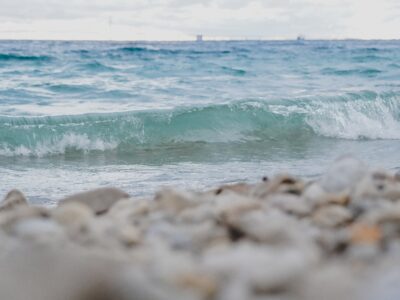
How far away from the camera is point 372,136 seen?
10211 mm

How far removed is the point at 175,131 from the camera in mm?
10180

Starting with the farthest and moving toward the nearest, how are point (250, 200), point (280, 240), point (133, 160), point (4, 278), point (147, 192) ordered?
point (133, 160) < point (147, 192) < point (250, 200) < point (280, 240) < point (4, 278)

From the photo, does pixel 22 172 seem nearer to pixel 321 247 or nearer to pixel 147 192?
pixel 147 192

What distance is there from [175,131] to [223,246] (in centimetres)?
822

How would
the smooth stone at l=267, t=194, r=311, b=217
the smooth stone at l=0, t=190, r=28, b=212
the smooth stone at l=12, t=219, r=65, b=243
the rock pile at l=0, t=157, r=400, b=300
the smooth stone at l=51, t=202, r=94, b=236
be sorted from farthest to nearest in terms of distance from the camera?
the smooth stone at l=0, t=190, r=28, b=212
the smooth stone at l=267, t=194, r=311, b=217
the smooth stone at l=51, t=202, r=94, b=236
the smooth stone at l=12, t=219, r=65, b=243
the rock pile at l=0, t=157, r=400, b=300

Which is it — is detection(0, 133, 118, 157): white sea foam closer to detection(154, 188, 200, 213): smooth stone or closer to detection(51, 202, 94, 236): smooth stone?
detection(154, 188, 200, 213): smooth stone

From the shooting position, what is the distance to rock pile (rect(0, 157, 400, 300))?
1505 mm

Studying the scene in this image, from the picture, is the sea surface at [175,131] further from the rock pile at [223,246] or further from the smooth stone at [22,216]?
the rock pile at [223,246]

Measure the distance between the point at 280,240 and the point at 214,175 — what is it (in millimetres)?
4740

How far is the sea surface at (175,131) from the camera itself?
6898mm

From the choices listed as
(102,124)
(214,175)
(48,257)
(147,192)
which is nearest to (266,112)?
(102,124)

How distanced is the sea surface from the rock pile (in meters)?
3.16

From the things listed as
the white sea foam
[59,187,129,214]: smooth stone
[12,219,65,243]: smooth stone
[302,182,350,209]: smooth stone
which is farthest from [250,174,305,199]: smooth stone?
the white sea foam

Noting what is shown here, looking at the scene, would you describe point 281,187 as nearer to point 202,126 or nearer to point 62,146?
point 62,146
